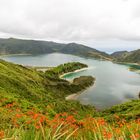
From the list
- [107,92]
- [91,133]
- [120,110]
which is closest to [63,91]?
[107,92]

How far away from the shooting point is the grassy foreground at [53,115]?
4.63 meters

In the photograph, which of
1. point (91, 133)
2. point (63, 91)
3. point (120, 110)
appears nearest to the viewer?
point (91, 133)

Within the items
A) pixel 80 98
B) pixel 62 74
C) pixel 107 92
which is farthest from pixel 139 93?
pixel 62 74

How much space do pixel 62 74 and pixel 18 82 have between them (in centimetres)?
7747

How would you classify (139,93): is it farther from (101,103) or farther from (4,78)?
(4,78)

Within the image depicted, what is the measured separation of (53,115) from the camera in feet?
143

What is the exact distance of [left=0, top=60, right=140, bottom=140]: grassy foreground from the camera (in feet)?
15.2

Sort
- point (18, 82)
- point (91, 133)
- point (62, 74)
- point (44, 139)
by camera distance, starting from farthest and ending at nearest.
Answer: point (62, 74) → point (18, 82) → point (91, 133) → point (44, 139)

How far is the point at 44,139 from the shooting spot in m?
4.18

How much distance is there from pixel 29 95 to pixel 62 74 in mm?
82500

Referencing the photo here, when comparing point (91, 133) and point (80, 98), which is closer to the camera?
point (91, 133)

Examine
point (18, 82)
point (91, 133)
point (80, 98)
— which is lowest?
point (80, 98)

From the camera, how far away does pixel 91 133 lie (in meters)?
5.12

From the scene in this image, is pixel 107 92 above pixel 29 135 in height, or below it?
below
